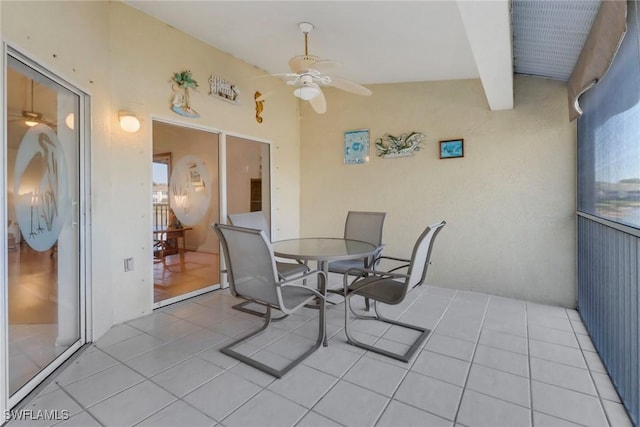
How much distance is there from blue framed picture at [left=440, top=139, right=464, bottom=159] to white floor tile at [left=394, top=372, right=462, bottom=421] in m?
2.78

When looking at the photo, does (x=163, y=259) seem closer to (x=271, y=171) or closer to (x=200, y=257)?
(x=200, y=257)

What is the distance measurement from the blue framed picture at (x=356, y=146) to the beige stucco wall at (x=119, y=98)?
5.93 feet

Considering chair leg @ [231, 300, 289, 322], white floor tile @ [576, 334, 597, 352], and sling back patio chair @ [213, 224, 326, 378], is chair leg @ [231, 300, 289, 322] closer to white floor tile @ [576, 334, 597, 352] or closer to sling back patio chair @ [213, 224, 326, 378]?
sling back patio chair @ [213, 224, 326, 378]

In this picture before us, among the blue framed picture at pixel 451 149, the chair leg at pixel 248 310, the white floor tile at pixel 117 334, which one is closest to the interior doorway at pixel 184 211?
the white floor tile at pixel 117 334

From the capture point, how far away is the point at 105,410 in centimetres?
170

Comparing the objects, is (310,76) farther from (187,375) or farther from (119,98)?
(187,375)

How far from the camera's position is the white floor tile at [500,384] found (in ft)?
5.98

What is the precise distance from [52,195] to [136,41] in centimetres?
172

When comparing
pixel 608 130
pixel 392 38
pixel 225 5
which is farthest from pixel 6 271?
pixel 608 130

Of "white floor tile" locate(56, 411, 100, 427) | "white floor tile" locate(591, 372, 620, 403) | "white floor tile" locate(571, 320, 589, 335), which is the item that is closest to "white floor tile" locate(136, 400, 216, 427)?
"white floor tile" locate(56, 411, 100, 427)

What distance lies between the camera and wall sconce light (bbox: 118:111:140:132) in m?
2.82

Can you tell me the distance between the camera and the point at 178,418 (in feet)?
5.40

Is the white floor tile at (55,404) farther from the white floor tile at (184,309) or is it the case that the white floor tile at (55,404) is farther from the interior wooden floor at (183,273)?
the interior wooden floor at (183,273)

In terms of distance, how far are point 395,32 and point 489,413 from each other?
3102 mm
